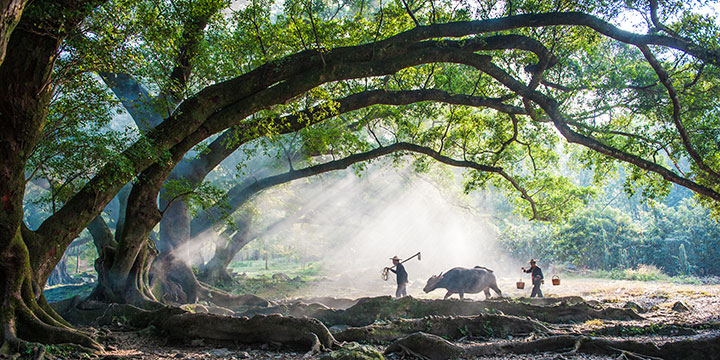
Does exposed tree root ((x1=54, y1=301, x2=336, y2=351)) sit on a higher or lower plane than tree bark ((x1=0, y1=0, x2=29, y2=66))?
lower

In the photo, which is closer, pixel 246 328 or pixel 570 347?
pixel 570 347

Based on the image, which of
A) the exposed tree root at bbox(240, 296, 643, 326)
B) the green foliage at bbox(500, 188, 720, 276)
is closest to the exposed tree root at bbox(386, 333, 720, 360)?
the exposed tree root at bbox(240, 296, 643, 326)

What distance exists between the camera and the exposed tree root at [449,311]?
29.1 feet

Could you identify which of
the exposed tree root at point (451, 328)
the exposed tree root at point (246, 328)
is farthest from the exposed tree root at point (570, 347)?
the exposed tree root at point (246, 328)

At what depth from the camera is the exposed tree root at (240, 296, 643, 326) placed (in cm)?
888

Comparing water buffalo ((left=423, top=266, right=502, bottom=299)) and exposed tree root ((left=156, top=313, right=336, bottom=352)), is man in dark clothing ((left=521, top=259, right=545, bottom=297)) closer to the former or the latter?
water buffalo ((left=423, top=266, right=502, bottom=299))

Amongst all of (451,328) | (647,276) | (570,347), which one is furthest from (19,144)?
(647,276)

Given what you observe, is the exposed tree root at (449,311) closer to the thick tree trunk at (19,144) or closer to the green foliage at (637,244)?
the thick tree trunk at (19,144)

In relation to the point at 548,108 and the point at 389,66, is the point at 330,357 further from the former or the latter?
the point at 548,108

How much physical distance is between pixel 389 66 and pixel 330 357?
5.02m

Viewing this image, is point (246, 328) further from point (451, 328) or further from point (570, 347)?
point (570, 347)

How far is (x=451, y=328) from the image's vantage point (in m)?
7.39

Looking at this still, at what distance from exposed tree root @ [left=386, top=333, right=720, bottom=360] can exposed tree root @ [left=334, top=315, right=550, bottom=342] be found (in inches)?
38.0

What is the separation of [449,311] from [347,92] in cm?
639
